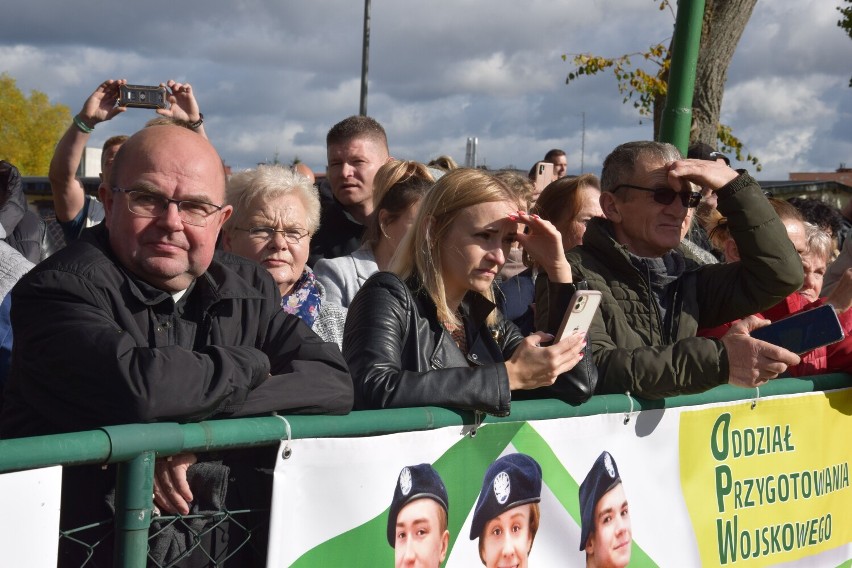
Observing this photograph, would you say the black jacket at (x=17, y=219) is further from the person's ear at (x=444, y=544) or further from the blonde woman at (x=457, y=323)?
the person's ear at (x=444, y=544)

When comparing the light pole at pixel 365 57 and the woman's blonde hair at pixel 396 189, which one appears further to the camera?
the light pole at pixel 365 57

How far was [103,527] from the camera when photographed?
8.00ft

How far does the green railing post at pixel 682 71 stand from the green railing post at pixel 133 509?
414 centimetres

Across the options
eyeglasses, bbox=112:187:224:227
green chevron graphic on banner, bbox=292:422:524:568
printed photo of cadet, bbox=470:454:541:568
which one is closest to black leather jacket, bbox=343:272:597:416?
green chevron graphic on banner, bbox=292:422:524:568

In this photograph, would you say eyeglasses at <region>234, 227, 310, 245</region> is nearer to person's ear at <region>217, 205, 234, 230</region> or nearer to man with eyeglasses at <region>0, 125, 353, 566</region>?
man with eyeglasses at <region>0, 125, 353, 566</region>

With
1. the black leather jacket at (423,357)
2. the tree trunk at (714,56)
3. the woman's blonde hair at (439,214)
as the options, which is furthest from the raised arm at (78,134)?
the tree trunk at (714,56)

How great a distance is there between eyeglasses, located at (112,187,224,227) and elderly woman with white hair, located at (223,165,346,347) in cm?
129

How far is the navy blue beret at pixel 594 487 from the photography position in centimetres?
345

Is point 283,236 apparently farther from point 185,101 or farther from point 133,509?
point 133,509

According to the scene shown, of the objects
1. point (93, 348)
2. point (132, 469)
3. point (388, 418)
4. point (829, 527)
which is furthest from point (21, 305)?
point (829, 527)

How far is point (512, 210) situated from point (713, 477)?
4.14 ft

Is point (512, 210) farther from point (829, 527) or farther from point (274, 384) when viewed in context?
point (829, 527)

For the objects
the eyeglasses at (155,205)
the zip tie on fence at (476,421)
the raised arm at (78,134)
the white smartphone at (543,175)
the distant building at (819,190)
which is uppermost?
the distant building at (819,190)

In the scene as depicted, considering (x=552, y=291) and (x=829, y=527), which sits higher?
(x=552, y=291)
